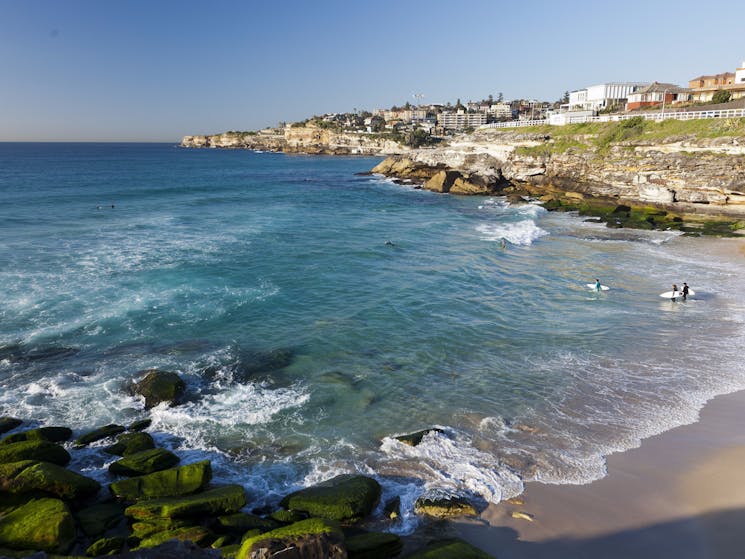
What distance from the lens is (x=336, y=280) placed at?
2672 centimetres

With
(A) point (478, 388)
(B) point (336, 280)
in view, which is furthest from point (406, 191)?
(A) point (478, 388)

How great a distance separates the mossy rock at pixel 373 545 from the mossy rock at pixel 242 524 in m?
1.63

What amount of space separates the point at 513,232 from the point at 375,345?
2381 centimetres

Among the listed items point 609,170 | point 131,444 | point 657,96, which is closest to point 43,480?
point 131,444

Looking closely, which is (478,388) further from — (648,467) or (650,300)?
(650,300)

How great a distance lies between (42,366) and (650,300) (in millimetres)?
25156

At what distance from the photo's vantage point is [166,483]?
34.7ft

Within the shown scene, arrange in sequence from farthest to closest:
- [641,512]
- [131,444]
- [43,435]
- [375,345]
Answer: [375,345]
[43,435]
[131,444]
[641,512]

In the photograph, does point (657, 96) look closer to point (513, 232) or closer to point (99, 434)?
point (513, 232)

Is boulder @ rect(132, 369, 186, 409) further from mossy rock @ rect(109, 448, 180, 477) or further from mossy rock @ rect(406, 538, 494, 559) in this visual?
mossy rock @ rect(406, 538, 494, 559)

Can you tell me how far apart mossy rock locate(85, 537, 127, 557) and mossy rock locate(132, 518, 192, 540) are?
14.4 inches

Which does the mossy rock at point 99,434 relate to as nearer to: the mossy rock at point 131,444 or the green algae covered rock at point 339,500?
the mossy rock at point 131,444

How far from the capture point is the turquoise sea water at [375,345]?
41.5ft

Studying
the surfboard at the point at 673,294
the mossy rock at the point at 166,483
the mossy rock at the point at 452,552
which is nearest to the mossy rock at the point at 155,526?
the mossy rock at the point at 166,483
